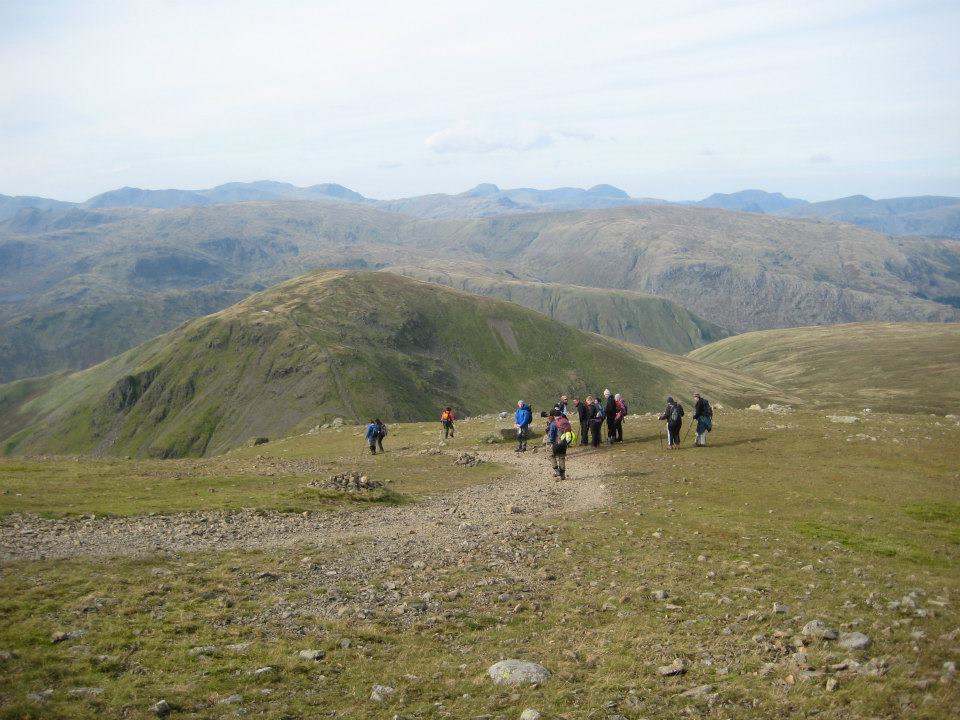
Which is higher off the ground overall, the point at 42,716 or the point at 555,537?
the point at 42,716

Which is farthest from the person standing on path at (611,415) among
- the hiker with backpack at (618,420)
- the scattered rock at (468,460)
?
the scattered rock at (468,460)

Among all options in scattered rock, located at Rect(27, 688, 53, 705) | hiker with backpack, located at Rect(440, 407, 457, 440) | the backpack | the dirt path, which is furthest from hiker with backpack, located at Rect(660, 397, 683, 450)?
scattered rock, located at Rect(27, 688, 53, 705)

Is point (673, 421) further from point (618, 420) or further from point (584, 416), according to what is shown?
point (584, 416)

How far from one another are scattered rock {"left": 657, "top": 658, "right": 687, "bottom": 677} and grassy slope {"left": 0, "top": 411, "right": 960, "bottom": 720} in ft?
0.72

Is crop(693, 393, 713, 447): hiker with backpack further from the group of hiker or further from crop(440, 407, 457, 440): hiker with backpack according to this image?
crop(440, 407, 457, 440): hiker with backpack

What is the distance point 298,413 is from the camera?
19212cm

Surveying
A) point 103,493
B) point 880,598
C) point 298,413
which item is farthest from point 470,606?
point 298,413

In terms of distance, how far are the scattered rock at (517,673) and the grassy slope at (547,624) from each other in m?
0.23

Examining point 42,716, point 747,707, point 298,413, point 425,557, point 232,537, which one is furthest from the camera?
point 298,413

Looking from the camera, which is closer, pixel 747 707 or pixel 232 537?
pixel 747 707

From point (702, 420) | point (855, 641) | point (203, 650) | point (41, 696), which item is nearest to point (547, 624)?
point (855, 641)

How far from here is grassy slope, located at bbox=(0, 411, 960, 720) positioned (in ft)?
37.6

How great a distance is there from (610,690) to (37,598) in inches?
514

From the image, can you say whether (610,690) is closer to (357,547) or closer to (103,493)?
(357,547)
